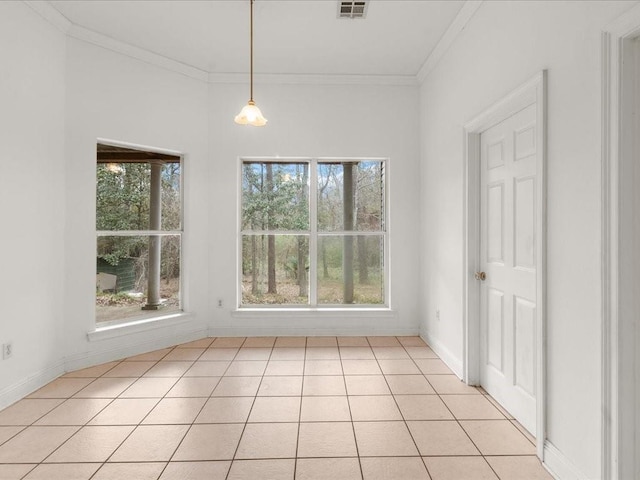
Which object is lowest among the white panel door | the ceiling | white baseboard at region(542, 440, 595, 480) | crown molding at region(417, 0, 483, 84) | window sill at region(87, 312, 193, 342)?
white baseboard at region(542, 440, 595, 480)

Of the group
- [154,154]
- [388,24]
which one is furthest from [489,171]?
[154,154]

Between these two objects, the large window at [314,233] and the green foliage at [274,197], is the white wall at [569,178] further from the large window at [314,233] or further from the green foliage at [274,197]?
the green foliage at [274,197]

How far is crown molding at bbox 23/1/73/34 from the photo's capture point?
9.75ft

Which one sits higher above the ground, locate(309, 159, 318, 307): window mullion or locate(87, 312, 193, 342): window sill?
locate(309, 159, 318, 307): window mullion

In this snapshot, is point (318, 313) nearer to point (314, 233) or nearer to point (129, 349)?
point (314, 233)

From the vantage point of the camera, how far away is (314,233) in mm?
4520

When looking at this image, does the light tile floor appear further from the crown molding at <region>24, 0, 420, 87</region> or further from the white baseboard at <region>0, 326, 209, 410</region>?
the crown molding at <region>24, 0, 420, 87</region>

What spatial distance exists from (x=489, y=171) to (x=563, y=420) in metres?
1.77

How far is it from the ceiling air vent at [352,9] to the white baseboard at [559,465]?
3.35 meters

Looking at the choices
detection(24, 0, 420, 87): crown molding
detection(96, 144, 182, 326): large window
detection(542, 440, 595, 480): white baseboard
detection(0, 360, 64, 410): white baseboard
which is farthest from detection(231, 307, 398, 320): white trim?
detection(24, 0, 420, 87): crown molding

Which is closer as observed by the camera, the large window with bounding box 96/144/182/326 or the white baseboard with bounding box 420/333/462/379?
the white baseboard with bounding box 420/333/462/379

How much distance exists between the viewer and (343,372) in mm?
3361

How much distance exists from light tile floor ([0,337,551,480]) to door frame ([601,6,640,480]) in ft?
1.84

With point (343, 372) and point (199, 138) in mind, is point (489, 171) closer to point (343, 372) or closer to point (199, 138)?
point (343, 372)
